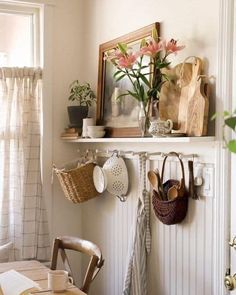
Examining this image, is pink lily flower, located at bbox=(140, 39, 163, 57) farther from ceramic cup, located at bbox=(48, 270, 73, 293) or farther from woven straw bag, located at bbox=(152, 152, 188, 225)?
ceramic cup, located at bbox=(48, 270, 73, 293)

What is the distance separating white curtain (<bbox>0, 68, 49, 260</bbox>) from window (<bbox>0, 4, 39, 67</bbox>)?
0.50 ft

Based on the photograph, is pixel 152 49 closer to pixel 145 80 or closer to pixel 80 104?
pixel 145 80

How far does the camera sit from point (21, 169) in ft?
9.75

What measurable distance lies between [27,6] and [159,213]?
67.9 inches

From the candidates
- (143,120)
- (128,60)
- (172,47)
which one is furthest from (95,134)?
(172,47)

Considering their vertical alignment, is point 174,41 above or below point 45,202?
above

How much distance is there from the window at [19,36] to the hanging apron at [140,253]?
132 cm

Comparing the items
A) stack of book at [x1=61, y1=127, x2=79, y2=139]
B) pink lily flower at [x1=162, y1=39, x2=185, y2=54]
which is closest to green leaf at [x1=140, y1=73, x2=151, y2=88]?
pink lily flower at [x1=162, y1=39, x2=185, y2=54]

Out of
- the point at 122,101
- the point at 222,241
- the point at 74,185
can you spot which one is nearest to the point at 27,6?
the point at 122,101

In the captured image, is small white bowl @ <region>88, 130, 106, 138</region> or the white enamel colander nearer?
the white enamel colander

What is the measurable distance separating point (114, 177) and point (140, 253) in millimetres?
451

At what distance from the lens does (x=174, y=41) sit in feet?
6.87

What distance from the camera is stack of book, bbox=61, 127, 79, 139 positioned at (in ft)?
9.64

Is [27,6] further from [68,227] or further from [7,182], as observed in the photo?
[68,227]
